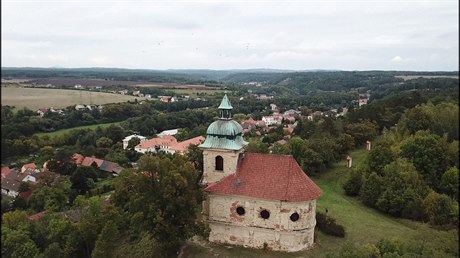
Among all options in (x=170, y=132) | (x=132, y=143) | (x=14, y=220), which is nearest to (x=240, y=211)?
(x=14, y=220)

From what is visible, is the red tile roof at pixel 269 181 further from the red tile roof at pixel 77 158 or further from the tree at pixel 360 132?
the red tile roof at pixel 77 158

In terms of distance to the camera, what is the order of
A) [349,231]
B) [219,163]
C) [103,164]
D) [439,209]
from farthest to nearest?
[103,164] < [439,209] < [349,231] < [219,163]

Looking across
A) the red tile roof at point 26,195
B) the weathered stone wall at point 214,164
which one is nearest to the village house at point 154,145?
the red tile roof at point 26,195

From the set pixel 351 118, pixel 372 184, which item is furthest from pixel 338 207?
pixel 351 118

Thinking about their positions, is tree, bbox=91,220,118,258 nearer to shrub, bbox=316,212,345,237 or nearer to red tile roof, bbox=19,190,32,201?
shrub, bbox=316,212,345,237

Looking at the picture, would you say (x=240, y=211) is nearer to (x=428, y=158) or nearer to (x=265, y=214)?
(x=265, y=214)

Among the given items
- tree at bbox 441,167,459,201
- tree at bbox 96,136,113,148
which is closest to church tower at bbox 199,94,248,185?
tree at bbox 441,167,459,201

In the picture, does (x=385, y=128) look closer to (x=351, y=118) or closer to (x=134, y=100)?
(x=351, y=118)
